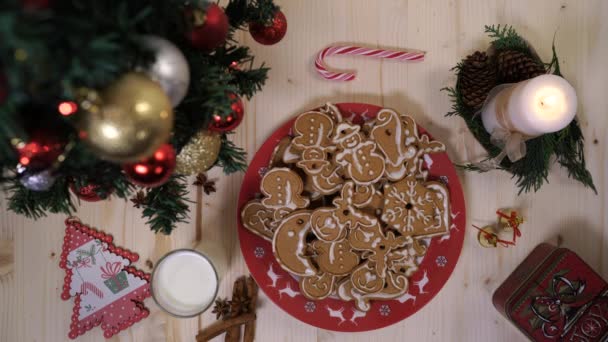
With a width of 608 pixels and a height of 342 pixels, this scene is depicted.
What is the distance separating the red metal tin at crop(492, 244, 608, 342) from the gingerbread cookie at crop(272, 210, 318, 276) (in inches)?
17.1

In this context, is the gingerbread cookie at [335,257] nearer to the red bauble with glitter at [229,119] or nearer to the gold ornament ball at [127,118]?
the red bauble with glitter at [229,119]

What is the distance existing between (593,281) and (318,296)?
1.85 ft

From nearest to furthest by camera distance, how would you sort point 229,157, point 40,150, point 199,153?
point 40,150 < point 199,153 < point 229,157

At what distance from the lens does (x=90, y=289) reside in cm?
89

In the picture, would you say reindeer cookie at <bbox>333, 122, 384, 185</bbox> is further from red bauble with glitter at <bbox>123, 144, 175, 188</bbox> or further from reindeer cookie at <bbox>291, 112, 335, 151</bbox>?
red bauble with glitter at <bbox>123, 144, 175, 188</bbox>

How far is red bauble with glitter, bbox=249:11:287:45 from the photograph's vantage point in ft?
2.52

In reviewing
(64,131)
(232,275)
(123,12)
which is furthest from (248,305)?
(123,12)

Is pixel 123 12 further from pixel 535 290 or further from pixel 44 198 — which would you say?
pixel 535 290

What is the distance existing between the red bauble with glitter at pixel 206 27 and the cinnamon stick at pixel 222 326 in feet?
1.89

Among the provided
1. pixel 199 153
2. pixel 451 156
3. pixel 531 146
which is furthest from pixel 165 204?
pixel 531 146

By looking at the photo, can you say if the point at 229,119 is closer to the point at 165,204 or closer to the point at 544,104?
the point at 165,204

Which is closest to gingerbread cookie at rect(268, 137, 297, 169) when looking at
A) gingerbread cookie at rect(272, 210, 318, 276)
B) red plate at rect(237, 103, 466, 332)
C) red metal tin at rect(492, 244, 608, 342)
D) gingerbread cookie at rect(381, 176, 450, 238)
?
red plate at rect(237, 103, 466, 332)

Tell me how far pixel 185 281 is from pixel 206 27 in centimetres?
49

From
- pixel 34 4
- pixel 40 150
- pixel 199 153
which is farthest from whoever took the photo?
pixel 199 153
